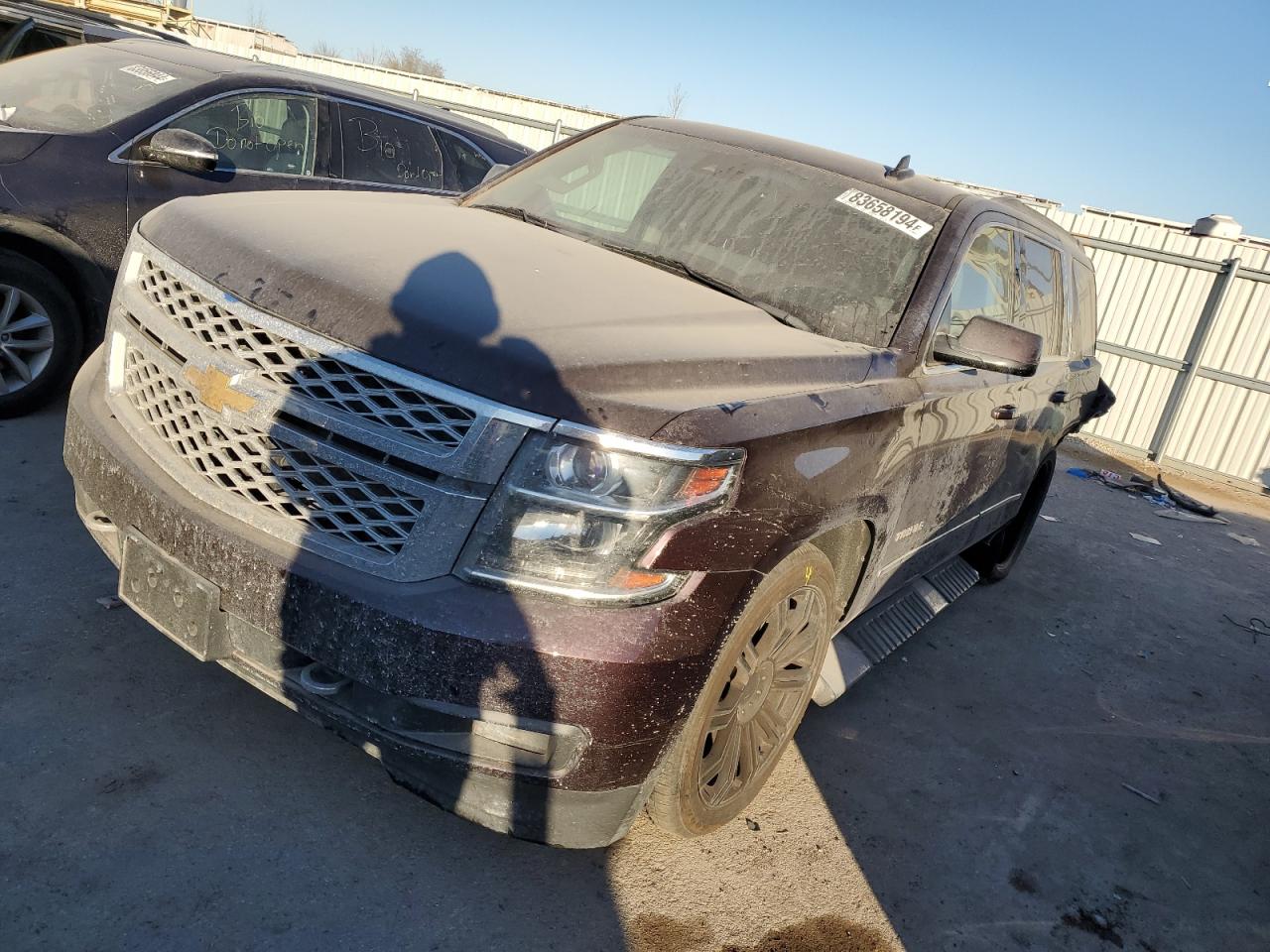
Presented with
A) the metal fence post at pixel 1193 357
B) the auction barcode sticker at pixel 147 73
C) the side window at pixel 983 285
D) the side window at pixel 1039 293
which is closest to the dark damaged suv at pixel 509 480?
the side window at pixel 983 285

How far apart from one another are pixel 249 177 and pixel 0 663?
3098 millimetres

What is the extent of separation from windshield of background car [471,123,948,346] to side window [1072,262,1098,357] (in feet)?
7.60

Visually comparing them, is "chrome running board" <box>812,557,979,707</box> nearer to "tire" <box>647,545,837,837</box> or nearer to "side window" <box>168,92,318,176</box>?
"tire" <box>647,545,837,837</box>

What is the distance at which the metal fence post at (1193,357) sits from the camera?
456 inches

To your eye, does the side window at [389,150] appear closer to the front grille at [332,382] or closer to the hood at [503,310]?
the hood at [503,310]

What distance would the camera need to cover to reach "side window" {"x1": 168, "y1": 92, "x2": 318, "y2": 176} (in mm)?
4941

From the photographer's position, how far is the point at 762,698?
2.69 metres

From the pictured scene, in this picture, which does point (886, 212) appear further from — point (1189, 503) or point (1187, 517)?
point (1189, 503)

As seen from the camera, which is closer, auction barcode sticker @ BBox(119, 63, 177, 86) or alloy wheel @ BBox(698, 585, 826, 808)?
alloy wheel @ BBox(698, 585, 826, 808)

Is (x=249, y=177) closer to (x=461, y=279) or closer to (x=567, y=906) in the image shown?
(x=461, y=279)

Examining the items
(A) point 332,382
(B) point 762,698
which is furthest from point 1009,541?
(A) point 332,382

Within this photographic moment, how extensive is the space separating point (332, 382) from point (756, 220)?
70.9 inches

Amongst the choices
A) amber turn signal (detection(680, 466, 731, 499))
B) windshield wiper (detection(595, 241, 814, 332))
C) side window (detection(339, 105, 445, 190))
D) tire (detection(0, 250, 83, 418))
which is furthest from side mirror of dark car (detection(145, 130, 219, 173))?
amber turn signal (detection(680, 466, 731, 499))

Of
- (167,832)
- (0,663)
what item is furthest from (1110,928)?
(0,663)
